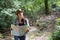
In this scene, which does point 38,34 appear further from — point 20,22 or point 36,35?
point 20,22

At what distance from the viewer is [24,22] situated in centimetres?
482

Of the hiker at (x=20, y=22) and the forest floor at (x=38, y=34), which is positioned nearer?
→ the hiker at (x=20, y=22)

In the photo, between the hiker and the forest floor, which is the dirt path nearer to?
the forest floor

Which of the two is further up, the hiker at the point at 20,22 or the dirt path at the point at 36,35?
the hiker at the point at 20,22

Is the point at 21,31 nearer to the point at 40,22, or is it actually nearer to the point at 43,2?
the point at 40,22

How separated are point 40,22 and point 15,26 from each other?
6.15 meters

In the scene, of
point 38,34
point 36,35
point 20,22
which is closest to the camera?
point 20,22

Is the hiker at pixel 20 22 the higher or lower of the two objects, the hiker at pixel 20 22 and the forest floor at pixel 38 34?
the higher

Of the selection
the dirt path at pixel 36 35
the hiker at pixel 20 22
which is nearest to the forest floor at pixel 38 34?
the dirt path at pixel 36 35

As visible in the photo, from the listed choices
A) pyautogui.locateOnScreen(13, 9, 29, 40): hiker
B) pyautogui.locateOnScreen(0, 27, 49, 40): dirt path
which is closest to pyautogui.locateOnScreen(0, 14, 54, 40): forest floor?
pyautogui.locateOnScreen(0, 27, 49, 40): dirt path

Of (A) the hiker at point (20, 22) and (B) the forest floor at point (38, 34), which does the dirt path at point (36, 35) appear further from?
(A) the hiker at point (20, 22)

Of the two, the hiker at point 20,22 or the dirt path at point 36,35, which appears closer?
Result: the hiker at point 20,22

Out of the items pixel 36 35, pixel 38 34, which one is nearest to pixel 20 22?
pixel 36 35

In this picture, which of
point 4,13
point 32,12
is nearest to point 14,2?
point 4,13
